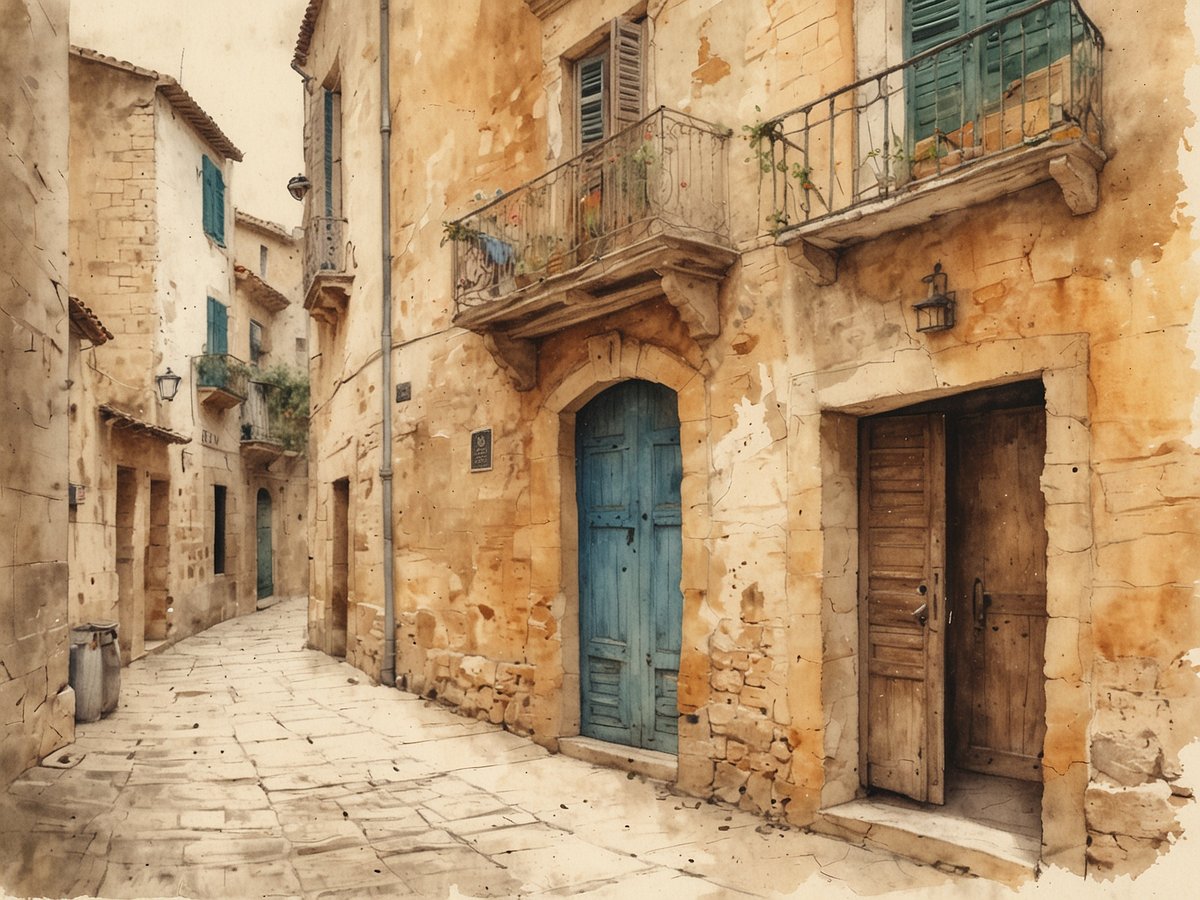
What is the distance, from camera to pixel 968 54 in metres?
5.05

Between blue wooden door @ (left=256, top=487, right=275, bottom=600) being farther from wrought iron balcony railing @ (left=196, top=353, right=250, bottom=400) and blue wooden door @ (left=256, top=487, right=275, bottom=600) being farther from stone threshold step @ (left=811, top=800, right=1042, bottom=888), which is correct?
stone threshold step @ (left=811, top=800, right=1042, bottom=888)

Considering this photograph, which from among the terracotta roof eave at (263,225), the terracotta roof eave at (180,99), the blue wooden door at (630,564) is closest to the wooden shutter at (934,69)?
the blue wooden door at (630,564)

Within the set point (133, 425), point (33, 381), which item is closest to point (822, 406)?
point (33, 381)

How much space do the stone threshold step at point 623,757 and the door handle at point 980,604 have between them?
7.51ft

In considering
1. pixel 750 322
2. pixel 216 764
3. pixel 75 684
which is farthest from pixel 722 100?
pixel 75 684

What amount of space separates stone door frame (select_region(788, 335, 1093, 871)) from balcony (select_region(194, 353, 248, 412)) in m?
13.8

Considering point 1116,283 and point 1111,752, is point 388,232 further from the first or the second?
point 1111,752

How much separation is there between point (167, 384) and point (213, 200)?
471cm

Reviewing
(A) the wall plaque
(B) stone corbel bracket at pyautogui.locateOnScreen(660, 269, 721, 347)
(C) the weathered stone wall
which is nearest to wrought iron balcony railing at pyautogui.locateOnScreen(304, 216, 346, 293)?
(A) the wall plaque

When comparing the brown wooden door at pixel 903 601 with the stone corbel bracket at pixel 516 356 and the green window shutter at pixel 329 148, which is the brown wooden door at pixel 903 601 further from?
the green window shutter at pixel 329 148

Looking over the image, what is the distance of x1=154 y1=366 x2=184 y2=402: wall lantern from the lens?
593 inches

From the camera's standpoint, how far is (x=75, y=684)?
8.27 metres

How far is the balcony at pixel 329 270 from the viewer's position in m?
11.8

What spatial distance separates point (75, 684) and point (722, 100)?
24.3 ft
